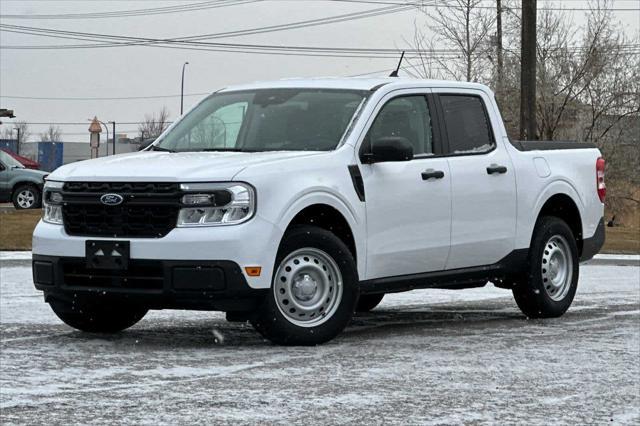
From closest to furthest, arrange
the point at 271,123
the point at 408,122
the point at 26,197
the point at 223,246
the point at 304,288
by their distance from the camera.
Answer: the point at 223,246 < the point at 304,288 < the point at 271,123 < the point at 408,122 < the point at 26,197

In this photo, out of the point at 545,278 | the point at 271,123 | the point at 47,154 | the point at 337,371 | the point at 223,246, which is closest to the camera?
the point at 337,371

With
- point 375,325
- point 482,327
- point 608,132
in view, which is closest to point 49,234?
point 375,325

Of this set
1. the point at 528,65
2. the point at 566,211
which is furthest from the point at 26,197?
the point at 566,211

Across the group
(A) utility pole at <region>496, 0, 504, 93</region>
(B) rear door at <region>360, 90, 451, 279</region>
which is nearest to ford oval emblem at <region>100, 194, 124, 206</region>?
(B) rear door at <region>360, 90, 451, 279</region>

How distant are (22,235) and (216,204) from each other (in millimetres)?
15879

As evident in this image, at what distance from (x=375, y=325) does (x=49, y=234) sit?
2.76 metres

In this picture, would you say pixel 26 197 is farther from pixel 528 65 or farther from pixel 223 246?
pixel 223 246

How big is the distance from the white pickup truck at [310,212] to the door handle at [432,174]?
3 centimetres

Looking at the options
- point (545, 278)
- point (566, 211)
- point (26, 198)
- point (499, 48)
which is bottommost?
point (26, 198)

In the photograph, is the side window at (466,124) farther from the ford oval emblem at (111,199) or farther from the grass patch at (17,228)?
the grass patch at (17,228)

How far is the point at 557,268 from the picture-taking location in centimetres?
1087

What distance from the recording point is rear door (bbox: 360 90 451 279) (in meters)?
9.16

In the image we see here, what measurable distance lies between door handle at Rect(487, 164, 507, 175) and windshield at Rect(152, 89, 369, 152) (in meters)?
1.25

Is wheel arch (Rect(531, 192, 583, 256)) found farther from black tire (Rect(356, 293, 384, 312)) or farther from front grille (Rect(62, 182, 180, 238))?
front grille (Rect(62, 182, 180, 238))
